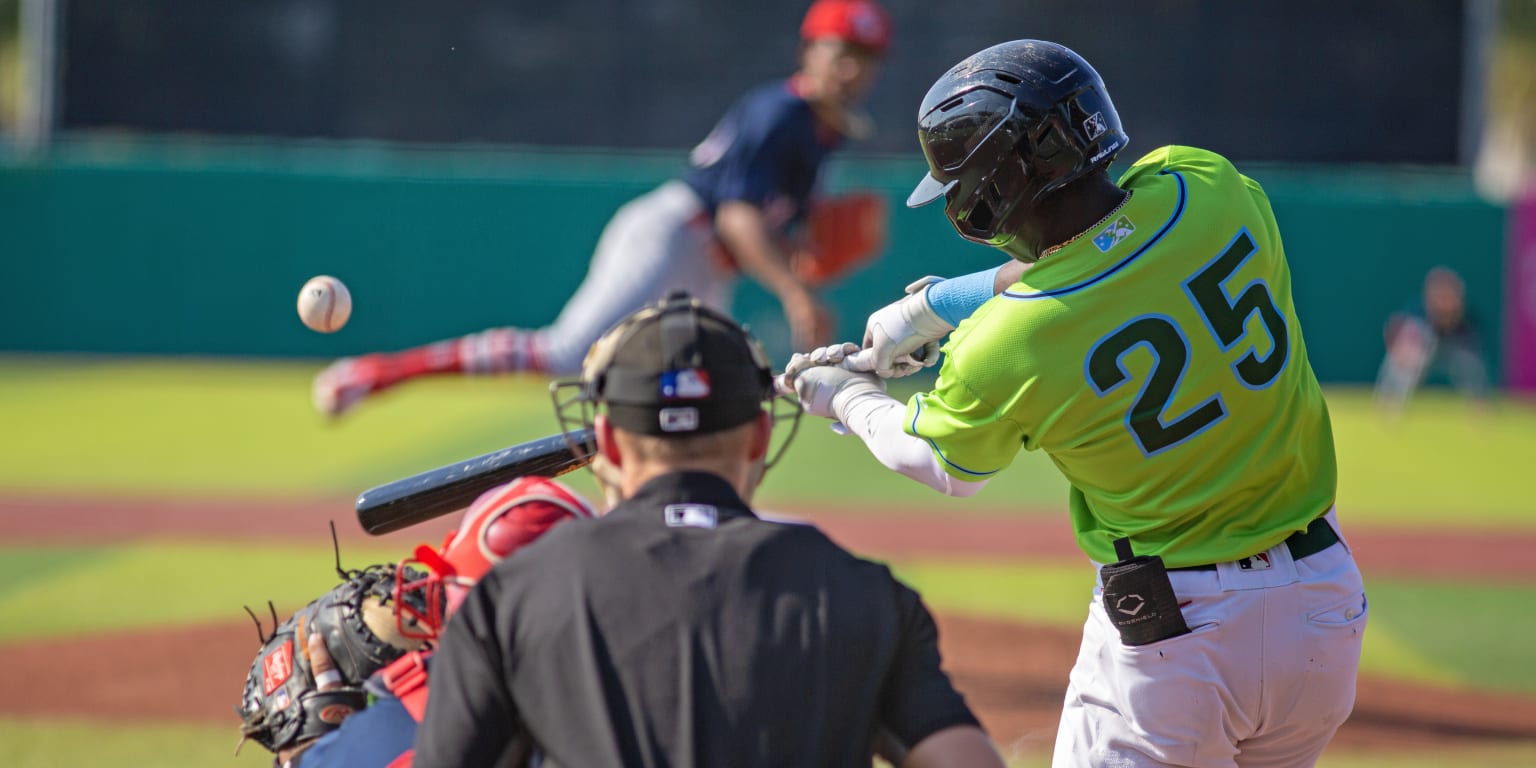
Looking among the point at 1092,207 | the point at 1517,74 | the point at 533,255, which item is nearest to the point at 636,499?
the point at 1092,207

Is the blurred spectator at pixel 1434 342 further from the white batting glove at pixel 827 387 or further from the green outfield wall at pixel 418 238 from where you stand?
the white batting glove at pixel 827 387

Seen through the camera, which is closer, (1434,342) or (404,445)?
(404,445)

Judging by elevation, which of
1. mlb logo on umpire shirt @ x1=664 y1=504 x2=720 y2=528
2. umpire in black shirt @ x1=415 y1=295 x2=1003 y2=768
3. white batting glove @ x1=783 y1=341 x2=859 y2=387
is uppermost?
white batting glove @ x1=783 y1=341 x2=859 y2=387

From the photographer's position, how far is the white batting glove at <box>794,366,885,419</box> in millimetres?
3246

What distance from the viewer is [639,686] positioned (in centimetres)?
209

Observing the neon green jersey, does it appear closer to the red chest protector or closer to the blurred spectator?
the red chest protector

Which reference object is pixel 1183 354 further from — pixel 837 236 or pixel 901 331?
pixel 837 236

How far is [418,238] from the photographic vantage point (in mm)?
16672

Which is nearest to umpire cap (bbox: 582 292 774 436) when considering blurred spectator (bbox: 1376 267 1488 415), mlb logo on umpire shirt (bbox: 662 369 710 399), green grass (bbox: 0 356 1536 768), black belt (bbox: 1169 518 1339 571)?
mlb logo on umpire shirt (bbox: 662 369 710 399)

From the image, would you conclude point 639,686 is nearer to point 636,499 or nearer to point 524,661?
point 524,661

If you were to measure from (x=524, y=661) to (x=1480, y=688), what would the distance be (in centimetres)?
542

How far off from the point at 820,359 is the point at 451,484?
859mm

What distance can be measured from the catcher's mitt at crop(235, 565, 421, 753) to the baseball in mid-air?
2.86 ft

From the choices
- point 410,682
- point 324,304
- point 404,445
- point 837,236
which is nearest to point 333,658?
point 410,682
